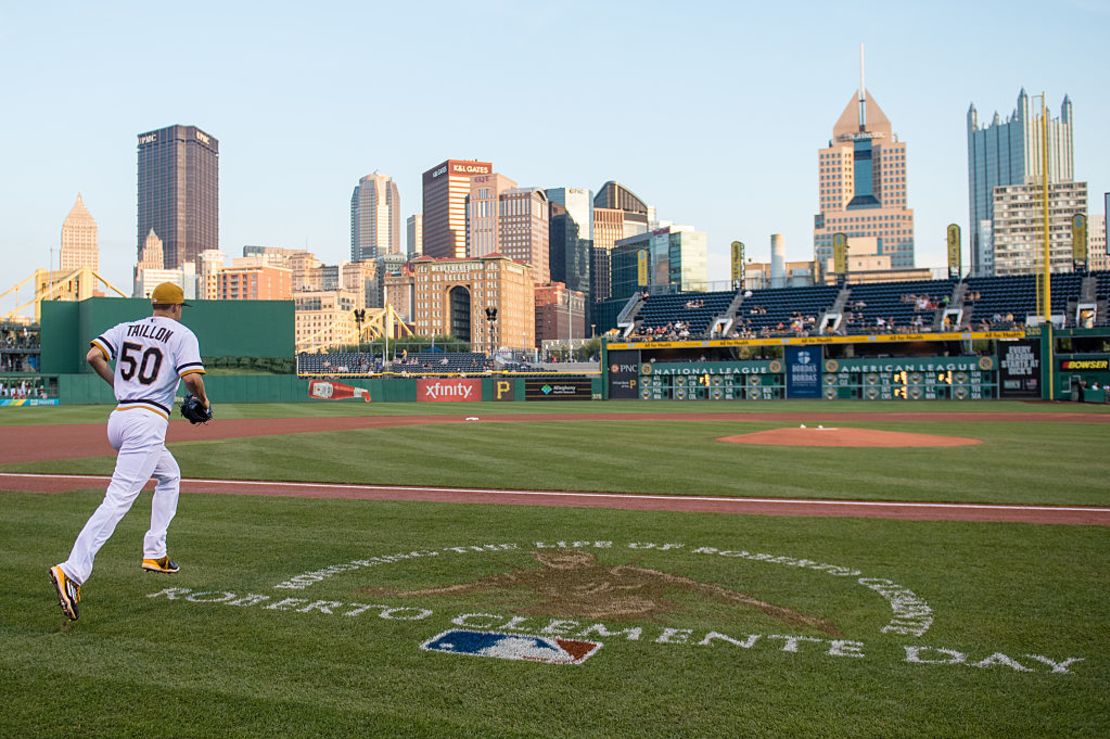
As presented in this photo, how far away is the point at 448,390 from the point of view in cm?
5778

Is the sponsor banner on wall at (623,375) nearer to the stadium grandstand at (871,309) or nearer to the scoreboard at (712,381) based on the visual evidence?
the scoreboard at (712,381)

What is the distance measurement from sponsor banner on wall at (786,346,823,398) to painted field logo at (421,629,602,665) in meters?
55.5

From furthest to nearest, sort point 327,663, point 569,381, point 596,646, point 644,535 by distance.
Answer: point 569,381 → point 644,535 → point 596,646 → point 327,663

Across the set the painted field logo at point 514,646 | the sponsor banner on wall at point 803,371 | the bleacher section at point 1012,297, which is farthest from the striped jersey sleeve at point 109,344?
the bleacher section at point 1012,297

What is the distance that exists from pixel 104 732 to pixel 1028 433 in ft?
85.5

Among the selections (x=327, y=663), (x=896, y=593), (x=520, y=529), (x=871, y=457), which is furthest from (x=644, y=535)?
(x=871, y=457)

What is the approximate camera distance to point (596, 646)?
516cm

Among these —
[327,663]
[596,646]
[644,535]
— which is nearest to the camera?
[327,663]

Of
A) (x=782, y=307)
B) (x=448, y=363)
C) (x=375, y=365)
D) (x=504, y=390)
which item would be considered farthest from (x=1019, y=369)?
(x=375, y=365)

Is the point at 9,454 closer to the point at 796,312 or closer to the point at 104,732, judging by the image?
the point at 104,732

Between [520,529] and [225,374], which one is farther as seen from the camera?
[225,374]

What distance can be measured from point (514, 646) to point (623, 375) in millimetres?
57388

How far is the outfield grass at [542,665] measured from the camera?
13.2 feet

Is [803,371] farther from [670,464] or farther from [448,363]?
[670,464]
